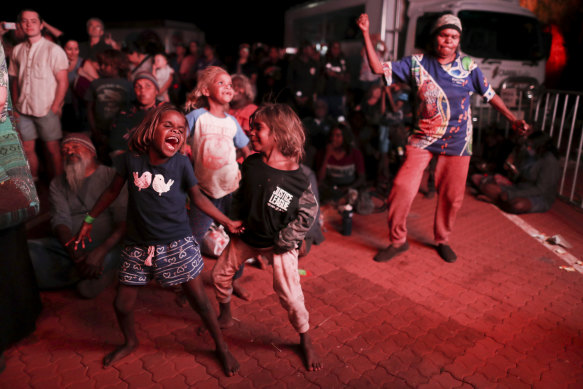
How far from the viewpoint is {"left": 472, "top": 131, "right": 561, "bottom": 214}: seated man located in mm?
5781

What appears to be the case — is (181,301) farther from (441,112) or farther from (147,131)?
(441,112)

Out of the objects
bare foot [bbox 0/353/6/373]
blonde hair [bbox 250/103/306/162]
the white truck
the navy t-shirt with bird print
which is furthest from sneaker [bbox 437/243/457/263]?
the white truck

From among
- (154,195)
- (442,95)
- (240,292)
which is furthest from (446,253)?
(154,195)

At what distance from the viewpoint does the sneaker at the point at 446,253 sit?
4.42 meters

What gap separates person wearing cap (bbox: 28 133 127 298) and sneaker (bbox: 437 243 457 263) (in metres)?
3.29

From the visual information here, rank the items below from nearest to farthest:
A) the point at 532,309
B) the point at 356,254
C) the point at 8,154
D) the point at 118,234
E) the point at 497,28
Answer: the point at 8,154
the point at 118,234
the point at 532,309
the point at 356,254
the point at 497,28

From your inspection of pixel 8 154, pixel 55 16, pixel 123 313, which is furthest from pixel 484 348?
pixel 55 16

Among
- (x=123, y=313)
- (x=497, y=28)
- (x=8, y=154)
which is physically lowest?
(x=123, y=313)

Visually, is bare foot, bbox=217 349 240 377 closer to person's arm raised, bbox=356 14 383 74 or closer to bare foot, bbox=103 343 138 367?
bare foot, bbox=103 343 138 367

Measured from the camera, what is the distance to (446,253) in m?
4.46

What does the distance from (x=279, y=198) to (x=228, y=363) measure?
1.17 metres

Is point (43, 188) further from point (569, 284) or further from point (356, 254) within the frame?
point (569, 284)

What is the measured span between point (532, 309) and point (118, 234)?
353 cm

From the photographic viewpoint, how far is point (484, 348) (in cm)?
303
